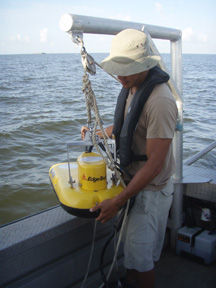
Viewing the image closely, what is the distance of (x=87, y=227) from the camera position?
7.63ft

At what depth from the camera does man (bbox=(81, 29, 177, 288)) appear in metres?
1.83

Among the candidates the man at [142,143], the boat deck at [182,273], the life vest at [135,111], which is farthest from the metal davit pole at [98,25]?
the boat deck at [182,273]

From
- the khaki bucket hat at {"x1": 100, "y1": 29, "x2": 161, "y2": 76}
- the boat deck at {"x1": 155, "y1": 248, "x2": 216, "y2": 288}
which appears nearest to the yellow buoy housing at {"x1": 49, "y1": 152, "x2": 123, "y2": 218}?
the khaki bucket hat at {"x1": 100, "y1": 29, "x2": 161, "y2": 76}

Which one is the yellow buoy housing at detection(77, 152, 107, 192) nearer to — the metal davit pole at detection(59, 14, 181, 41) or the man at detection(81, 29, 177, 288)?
the man at detection(81, 29, 177, 288)

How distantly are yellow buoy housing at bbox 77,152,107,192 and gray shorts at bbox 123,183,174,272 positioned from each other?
1.01 feet

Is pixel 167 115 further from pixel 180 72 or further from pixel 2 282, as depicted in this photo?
pixel 2 282

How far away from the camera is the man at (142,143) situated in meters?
1.83

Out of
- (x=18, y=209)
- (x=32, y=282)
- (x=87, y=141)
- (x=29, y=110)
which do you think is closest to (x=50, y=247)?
(x=32, y=282)

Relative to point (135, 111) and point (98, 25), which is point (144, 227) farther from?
point (98, 25)

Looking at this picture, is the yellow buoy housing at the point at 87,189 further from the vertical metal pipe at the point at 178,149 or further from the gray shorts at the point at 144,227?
the vertical metal pipe at the point at 178,149

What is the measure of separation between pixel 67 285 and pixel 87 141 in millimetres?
1092

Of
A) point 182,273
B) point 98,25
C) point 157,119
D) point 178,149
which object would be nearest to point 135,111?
point 157,119

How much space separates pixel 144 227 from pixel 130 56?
1100 mm

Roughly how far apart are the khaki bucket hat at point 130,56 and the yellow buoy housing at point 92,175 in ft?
1.84
